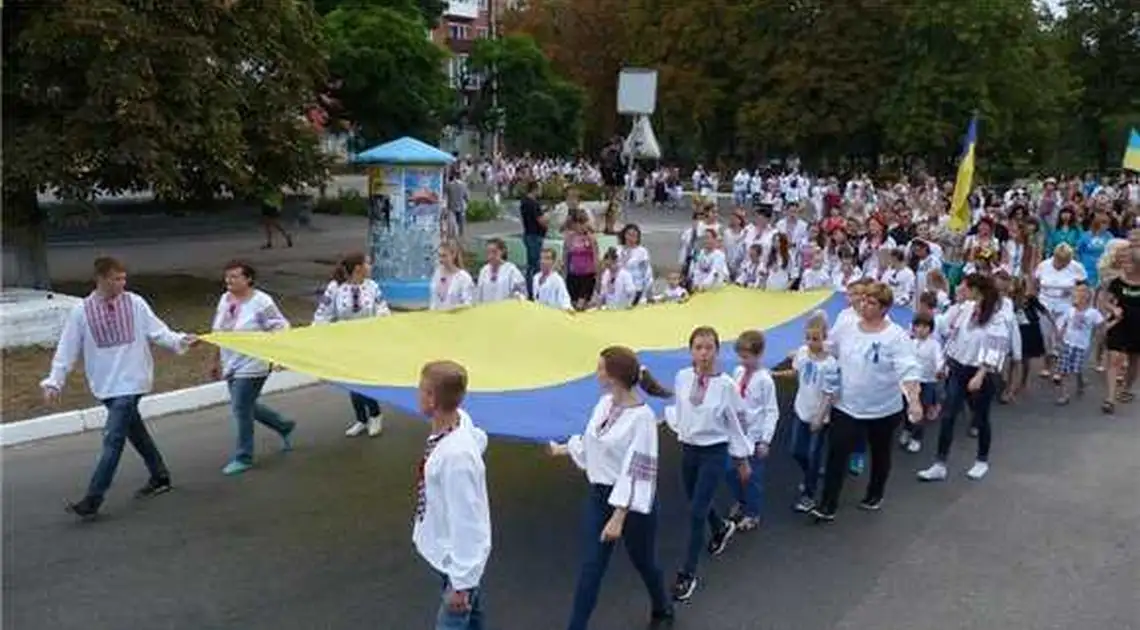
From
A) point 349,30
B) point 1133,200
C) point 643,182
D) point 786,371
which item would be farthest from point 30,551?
point 643,182

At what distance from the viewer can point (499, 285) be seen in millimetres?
11125

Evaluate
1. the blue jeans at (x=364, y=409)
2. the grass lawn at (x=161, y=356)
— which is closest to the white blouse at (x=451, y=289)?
the blue jeans at (x=364, y=409)

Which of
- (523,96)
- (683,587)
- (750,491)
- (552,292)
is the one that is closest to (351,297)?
(552,292)

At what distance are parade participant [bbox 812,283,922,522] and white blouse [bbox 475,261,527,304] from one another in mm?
4078

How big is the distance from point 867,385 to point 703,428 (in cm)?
185

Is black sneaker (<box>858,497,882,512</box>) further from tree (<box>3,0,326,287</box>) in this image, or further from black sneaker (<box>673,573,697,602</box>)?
tree (<box>3,0,326,287</box>)

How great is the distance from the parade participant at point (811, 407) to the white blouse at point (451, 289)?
11.3 feet

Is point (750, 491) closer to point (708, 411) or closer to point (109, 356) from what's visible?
point (708, 411)

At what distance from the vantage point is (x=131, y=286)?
58.4 ft

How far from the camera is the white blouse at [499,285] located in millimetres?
11117

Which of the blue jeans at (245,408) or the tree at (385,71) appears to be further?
the tree at (385,71)

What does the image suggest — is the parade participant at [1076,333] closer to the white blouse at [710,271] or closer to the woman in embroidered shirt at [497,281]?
the white blouse at [710,271]

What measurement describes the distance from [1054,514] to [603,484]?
436 centimetres

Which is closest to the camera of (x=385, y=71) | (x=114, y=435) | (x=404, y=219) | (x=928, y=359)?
(x=114, y=435)
